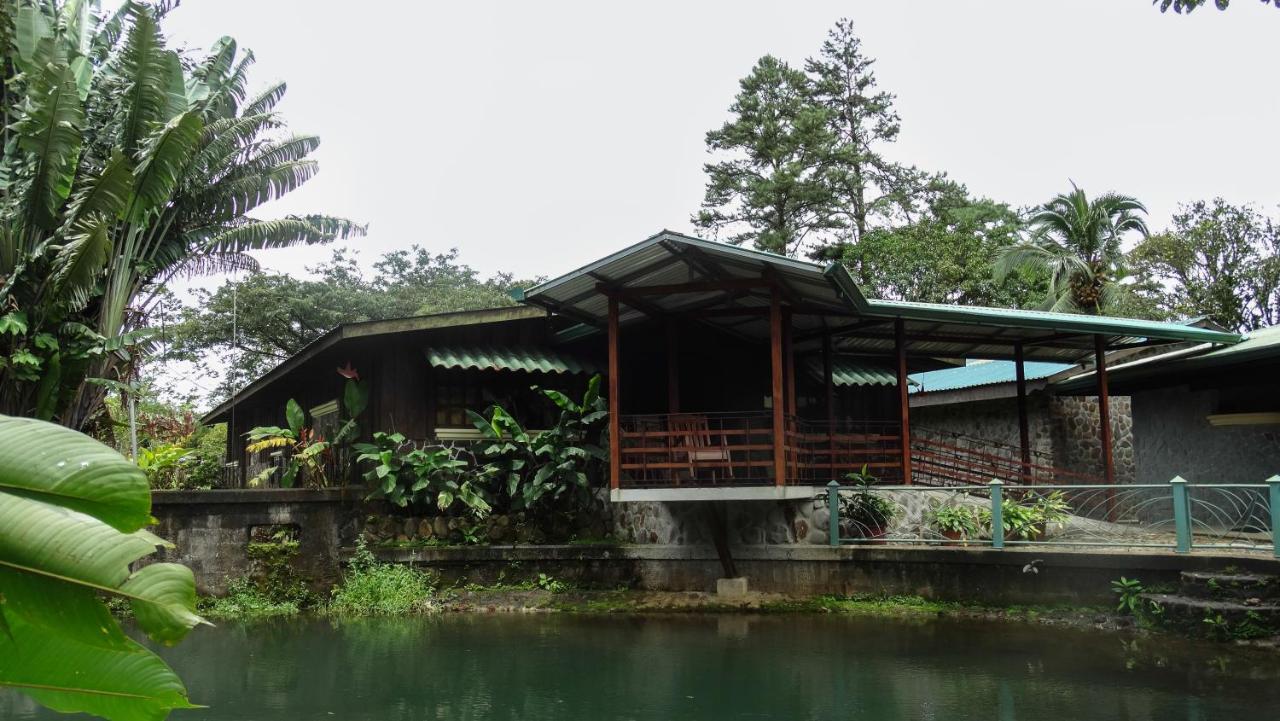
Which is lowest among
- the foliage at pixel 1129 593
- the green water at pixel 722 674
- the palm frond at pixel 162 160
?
the green water at pixel 722 674

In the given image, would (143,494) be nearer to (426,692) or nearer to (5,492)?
(5,492)

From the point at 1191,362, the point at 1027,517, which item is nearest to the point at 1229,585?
the point at 1027,517

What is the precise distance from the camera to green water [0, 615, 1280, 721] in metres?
7.21

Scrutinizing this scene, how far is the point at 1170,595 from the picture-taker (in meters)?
9.67

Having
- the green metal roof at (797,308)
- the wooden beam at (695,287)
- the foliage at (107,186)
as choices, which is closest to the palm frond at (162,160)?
the foliage at (107,186)

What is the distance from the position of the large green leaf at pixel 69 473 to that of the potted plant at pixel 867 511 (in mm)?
11447

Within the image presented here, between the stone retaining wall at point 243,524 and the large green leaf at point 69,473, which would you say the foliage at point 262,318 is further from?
the large green leaf at point 69,473

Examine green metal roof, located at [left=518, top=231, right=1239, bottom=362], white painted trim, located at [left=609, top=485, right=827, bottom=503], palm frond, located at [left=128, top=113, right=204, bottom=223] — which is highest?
palm frond, located at [left=128, top=113, right=204, bottom=223]

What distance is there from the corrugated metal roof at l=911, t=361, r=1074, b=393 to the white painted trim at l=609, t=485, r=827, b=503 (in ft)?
22.3

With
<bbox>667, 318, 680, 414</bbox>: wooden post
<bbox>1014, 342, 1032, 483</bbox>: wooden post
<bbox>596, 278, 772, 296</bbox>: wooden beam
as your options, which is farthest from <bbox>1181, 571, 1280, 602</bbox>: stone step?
<bbox>667, 318, 680, 414</bbox>: wooden post

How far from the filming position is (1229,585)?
362 inches

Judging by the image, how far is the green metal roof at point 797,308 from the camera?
1173 centimetres

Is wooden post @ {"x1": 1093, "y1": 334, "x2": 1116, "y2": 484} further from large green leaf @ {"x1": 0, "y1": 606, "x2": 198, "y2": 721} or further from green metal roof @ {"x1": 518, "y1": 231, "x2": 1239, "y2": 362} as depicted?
large green leaf @ {"x1": 0, "y1": 606, "x2": 198, "y2": 721}

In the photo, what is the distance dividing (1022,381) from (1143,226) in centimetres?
1007
